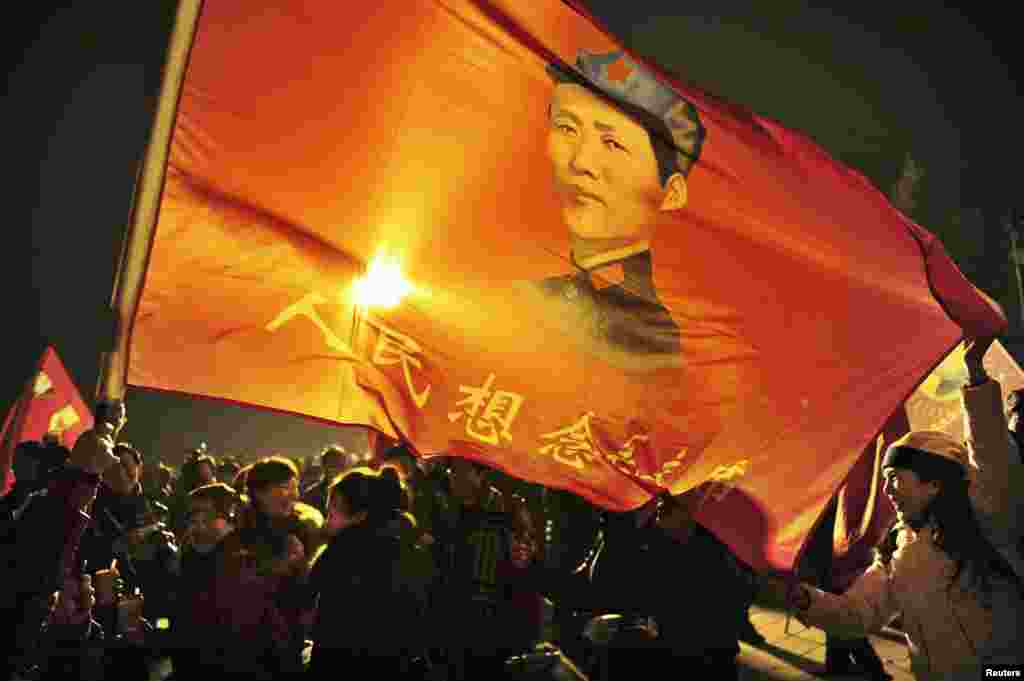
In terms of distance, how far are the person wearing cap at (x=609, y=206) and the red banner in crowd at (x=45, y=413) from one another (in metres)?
6.94

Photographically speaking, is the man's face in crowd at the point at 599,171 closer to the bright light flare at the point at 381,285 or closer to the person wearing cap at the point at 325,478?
the bright light flare at the point at 381,285

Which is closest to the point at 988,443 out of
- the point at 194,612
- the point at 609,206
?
the point at 609,206

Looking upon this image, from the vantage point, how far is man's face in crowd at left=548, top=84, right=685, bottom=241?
3.23 m

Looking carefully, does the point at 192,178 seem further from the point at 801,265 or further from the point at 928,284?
the point at 928,284

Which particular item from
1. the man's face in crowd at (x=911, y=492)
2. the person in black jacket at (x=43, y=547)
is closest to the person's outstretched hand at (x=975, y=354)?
the man's face in crowd at (x=911, y=492)

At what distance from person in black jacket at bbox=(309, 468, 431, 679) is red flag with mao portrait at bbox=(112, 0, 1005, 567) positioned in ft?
3.05

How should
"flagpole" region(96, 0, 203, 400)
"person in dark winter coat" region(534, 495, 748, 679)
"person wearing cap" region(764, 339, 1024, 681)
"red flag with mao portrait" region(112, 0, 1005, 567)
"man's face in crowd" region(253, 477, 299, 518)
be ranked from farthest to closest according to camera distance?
"person in dark winter coat" region(534, 495, 748, 679) → "man's face in crowd" region(253, 477, 299, 518) → "person wearing cap" region(764, 339, 1024, 681) → "red flag with mao portrait" region(112, 0, 1005, 567) → "flagpole" region(96, 0, 203, 400)

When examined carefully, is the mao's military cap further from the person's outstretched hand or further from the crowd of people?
the crowd of people

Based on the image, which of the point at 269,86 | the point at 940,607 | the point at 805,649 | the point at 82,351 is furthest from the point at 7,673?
the point at 82,351

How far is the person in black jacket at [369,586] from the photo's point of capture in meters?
3.48

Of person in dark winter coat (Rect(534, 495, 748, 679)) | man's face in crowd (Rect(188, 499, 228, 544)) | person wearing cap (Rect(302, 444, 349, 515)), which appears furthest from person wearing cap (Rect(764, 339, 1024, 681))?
person wearing cap (Rect(302, 444, 349, 515))

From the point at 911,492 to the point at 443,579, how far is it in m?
2.97

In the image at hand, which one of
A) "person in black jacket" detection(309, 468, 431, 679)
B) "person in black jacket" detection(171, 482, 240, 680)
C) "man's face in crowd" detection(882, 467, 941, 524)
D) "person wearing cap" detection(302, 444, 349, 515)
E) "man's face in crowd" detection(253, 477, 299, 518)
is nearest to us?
"man's face in crowd" detection(882, 467, 941, 524)

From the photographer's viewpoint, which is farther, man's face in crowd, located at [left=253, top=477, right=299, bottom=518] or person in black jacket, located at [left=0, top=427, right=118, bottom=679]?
man's face in crowd, located at [left=253, top=477, right=299, bottom=518]
